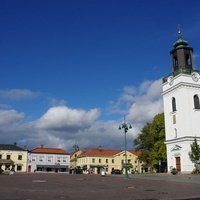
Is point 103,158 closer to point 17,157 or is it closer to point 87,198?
point 17,157

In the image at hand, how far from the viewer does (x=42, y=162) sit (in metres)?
92.4

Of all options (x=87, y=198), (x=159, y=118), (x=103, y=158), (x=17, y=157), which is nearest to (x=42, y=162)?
(x=17, y=157)

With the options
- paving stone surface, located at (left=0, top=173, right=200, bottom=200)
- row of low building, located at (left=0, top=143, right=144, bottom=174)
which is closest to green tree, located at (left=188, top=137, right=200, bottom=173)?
paving stone surface, located at (left=0, top=173, right=200, bottom=200)

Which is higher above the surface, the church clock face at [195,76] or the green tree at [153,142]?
the church clock face at [195,76]

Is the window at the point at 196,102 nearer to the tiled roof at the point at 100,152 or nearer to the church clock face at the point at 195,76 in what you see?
the church clock face at the point at 195,76

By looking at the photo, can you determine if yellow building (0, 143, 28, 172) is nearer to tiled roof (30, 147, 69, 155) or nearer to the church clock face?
tiled roof (30, 147, 69, 155)

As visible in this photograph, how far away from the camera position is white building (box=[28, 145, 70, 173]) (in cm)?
9079

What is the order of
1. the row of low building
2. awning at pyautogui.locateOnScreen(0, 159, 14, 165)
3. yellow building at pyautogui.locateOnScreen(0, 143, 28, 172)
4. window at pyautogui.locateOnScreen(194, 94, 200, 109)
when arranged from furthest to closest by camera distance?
the row of low building
yellow building at pyautogui.locateOnScreen(0, 143, 28, 172)
awning at pyautogui.locateOnScreen(0, 159, 14, 165)
window at pyautogui.locateOnScreen(194, 94, 200, 109)

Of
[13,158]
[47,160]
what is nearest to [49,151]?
[47,160]

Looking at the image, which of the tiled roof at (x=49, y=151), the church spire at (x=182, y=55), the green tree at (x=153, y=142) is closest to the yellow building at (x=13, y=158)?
the tiled roof at (x=49, y=151)

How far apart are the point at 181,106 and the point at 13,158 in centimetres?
5894

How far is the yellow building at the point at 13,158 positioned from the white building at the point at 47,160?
2.69 meters

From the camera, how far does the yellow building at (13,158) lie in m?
83.1

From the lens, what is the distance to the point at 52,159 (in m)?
93.6
